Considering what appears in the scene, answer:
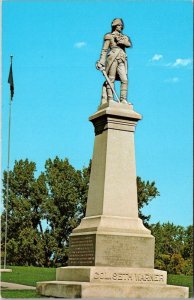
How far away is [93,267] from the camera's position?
537 inches

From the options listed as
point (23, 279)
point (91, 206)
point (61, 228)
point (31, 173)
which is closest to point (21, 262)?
point (61, 228)

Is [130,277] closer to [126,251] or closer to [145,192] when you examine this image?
[126,251]

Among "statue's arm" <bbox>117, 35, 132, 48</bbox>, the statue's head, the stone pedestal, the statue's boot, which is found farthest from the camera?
the statue's head

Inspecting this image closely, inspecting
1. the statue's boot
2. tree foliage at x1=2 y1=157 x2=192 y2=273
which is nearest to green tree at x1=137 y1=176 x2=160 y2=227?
tree foliage at x1=2 y1=157 x2=192 y2=273

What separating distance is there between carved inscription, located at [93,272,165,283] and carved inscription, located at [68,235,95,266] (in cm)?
49

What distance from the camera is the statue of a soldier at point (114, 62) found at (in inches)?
631

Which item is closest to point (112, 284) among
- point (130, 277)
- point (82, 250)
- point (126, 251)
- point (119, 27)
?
point (130, 277)

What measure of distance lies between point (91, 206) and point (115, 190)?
822 millimetres

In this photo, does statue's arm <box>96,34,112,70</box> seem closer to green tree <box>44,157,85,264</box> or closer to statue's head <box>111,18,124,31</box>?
statue's head <box>111,18,124,31</box>

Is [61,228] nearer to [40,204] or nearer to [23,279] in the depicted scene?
[40,204]

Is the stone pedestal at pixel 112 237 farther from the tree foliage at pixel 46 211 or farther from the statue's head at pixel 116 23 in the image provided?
the tree foliage at pixel 46 211

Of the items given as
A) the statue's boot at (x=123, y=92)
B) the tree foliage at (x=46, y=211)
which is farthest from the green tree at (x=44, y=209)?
the statue's boot at (x=123, y=92)

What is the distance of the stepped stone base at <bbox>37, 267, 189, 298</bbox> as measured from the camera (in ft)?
43.2

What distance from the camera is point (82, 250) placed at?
14656 millimetres
